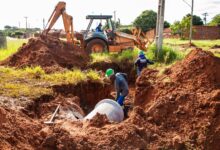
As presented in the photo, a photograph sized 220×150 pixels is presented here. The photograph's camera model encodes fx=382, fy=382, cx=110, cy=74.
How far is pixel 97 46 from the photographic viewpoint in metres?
19.5

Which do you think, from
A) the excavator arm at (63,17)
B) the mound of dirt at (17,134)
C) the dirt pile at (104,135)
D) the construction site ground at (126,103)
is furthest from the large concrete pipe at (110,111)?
the excavator arm at (63,17)

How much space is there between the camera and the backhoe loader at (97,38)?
18.2 m

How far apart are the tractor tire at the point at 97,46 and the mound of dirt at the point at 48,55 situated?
123 cm

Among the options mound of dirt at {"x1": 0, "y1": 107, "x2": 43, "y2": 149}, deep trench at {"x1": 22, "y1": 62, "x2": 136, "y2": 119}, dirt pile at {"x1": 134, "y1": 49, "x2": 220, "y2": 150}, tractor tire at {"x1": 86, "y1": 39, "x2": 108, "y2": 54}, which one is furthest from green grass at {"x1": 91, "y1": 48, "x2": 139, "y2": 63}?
mound of dirt at {"x1": 0, "y1": 107, "x2": 43, "y2": 149}

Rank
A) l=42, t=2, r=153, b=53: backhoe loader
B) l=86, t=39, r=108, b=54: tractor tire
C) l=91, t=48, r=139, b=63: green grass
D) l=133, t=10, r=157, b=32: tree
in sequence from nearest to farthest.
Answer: l=91, t=48, r=139, b=63: green grass
l=42, t=2, r=153, b=53: backhoe loader
l=86, t=39, r=108, b=54: tractor tire
l=133, t=10, r=157, b=32: tree

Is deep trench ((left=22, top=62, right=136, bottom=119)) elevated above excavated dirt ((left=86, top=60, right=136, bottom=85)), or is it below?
below

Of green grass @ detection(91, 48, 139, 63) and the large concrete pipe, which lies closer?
the large concrete pipe

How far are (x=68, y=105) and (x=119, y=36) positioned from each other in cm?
1028

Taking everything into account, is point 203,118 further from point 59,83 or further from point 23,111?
point 59,83

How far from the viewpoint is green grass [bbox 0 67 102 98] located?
34.4 ft

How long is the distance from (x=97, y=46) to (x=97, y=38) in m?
0.41

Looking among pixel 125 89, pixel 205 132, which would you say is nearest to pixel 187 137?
pixel 205 132

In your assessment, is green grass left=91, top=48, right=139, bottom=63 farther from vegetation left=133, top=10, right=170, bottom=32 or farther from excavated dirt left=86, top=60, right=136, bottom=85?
vegetation left=133, top=10, right=170, bottom=32

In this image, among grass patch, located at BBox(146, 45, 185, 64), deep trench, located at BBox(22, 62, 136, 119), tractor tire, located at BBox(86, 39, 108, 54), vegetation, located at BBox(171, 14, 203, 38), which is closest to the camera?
deep trench, located at BBox(22, 62, 136, 119)
